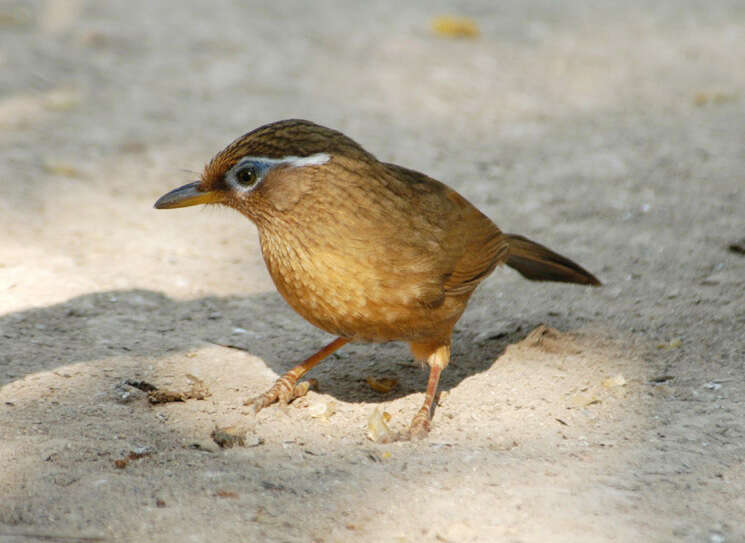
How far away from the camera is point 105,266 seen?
20.3 feet

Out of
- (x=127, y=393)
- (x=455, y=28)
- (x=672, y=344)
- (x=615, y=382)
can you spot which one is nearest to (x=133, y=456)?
(x=127, y=393)

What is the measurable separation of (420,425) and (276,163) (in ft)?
4.55

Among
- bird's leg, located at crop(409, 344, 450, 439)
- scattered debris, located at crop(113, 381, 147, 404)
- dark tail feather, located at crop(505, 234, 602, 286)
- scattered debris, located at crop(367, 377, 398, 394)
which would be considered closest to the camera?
bird's leg, located at crop(409, 344, 450, 439)

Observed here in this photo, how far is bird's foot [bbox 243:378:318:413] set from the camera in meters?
4.74

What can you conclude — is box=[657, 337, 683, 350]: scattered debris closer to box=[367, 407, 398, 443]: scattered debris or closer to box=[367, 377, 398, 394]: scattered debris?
box=[367, 377, 398, 394]: scattered debris

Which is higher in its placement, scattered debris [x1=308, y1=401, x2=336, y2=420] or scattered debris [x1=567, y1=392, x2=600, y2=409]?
scattered debris [x1=567, y1=392, x2=600, y2=409]

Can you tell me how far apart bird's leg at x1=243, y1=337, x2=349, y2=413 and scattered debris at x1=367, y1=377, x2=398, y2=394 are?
10.5 inches

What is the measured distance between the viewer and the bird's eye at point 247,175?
4.53 m

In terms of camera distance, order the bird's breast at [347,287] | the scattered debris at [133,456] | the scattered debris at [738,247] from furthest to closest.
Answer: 1. the scattered debris at [738,247]
2. the bird's breast at [347,287]
3. the scattered debris at [133,456]

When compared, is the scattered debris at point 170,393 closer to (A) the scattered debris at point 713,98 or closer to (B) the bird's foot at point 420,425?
(B) the bird's foot at point 420,425

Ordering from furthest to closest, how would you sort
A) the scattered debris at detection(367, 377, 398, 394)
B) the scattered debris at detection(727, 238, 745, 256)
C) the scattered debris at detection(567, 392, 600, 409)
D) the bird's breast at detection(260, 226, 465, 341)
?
the scattered debris at detection(727, 238, 745, 256), the scattered debris at detection(367, 377, 398, 394), the scattered debris at detection(567, 392, 600, 409), the bird's breast at detection(260, 226, 465, 341)

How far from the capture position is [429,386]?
4770mm

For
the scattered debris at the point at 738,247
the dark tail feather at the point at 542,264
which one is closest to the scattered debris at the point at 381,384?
the dark tail feather at the point at 542,264

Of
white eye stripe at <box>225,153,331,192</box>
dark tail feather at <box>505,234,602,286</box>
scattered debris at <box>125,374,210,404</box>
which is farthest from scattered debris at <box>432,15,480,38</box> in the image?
scattered debris at <box>125,374,210,404</box>
